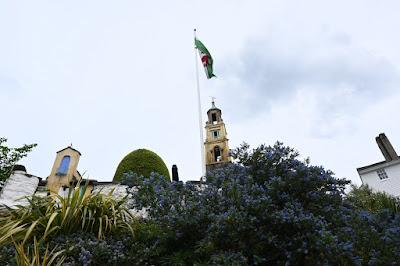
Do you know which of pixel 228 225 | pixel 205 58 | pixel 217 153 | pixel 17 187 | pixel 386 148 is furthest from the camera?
pixel 217 153

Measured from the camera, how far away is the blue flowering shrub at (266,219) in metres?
2.64

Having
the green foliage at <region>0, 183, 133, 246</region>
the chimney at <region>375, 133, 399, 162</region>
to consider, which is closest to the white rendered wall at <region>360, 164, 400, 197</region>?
the chimney at <region>375, 133, 399, 162</region>

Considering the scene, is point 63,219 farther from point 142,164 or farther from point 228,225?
point 142,164

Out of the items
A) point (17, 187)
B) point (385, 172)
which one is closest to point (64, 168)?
point (17, 187)

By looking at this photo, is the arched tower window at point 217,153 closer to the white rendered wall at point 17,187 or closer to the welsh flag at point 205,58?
the welsh flag at point 205,58

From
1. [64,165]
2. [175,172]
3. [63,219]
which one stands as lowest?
[63,219]

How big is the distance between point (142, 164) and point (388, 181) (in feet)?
55.6

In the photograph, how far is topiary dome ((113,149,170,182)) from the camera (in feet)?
28.6

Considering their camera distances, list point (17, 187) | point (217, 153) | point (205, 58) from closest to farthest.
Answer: point (17, 187) → point (205, 58) → point (217, 153)

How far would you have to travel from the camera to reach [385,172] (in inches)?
746

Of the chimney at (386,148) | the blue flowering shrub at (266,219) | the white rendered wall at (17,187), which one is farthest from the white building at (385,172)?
the white rendered wall at (17,187)

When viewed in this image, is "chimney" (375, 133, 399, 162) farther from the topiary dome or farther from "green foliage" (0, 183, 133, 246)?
"green foliage" (0, 183, 133, 246)

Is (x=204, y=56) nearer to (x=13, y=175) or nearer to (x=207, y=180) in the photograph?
(x=13, y=175)

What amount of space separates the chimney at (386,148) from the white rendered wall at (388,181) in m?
0.57
